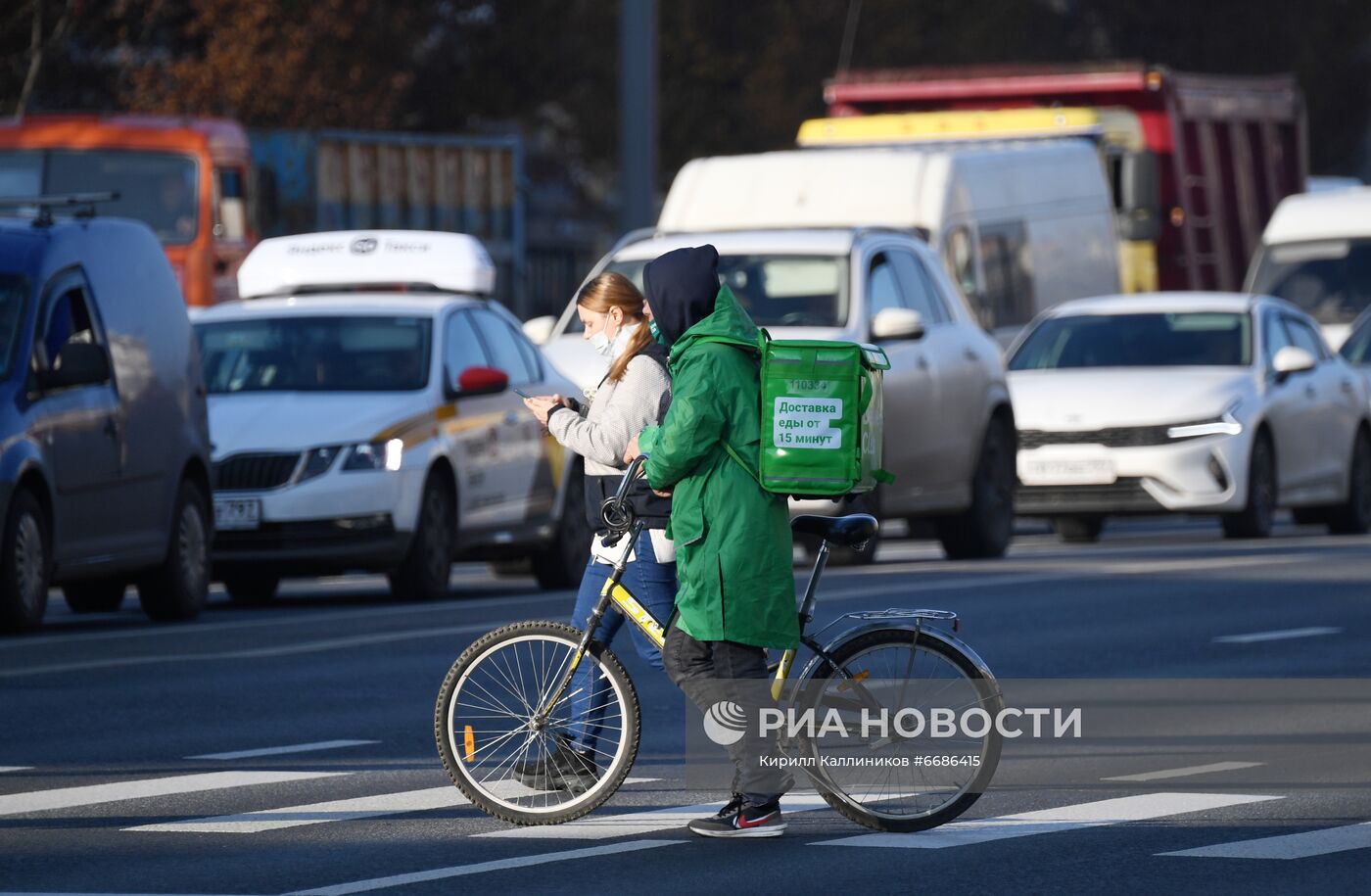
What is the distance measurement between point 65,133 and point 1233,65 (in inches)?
1315

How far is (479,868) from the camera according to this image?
326 inches

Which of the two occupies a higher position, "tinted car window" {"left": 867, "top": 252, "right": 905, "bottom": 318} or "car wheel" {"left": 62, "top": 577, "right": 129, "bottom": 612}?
"tinted car window" {"left": 867, "top": 252, "right": 905, "bottom": 318}

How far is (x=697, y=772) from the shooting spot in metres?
10.3

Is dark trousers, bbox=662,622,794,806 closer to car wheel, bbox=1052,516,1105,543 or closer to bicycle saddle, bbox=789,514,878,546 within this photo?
bicycle saddle, bbox=789,514,878,546

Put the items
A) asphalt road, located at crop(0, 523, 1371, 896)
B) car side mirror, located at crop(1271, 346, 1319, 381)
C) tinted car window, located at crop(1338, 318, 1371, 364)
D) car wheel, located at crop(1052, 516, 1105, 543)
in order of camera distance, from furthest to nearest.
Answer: tinted car window, located at crop(1338, 318, 1371, 364), car wheel, located at crop(1052, 516, 1105, 543), car side mirror, located at crop(1271, 346, 1319, 381), asphalt road, located at crop(0, 523, 1371, 896)

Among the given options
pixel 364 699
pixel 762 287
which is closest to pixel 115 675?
pixel 364 699

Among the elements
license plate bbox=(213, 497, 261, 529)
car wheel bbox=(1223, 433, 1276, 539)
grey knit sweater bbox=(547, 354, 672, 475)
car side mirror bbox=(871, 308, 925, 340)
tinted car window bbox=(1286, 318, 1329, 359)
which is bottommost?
car wheel bbox=(1223, 433, 1276, 539)

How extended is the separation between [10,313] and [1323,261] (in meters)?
17.3

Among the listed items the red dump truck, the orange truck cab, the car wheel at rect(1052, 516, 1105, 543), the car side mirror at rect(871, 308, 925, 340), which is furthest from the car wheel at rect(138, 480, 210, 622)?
the red dump truck

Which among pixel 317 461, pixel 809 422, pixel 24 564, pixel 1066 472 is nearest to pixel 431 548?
pixel 317 461

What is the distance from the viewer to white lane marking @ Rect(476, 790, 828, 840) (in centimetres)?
891

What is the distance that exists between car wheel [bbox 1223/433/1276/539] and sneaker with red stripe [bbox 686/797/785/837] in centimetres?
1386

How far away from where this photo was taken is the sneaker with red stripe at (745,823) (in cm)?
871

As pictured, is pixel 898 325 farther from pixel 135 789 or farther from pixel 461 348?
pixel 135 789
